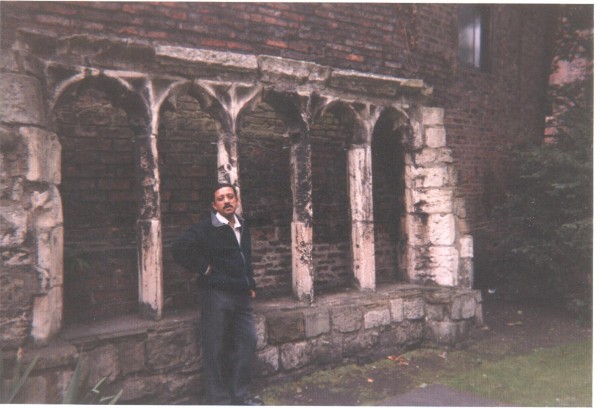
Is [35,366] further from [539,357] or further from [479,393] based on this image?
[539,357]

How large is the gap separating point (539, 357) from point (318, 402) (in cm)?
253

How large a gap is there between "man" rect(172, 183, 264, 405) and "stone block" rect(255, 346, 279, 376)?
0.42 m

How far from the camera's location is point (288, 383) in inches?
181

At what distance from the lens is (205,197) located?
5258 millimetres

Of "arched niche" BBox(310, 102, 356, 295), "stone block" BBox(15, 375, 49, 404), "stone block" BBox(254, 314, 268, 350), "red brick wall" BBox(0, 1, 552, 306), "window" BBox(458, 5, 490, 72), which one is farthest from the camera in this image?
"window" BBox(458, 5, 490, 72)

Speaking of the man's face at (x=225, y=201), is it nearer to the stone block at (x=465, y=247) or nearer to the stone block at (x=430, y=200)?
the stone block at (x=430, y=200)

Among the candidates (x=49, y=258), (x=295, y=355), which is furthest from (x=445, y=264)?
(x=49, y=258)

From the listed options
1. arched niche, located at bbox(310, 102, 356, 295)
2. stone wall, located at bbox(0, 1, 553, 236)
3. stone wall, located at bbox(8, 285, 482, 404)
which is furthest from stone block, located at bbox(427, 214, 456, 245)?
stone wall, located at bbox(0, 1, 553, 236)

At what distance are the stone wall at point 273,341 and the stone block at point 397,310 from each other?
0.03 feet

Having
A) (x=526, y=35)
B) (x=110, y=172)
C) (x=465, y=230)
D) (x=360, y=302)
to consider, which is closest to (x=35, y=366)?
(x=110, y=172)

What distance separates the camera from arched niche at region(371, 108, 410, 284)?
5.82 meters

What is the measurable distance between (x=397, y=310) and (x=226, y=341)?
6.87 ft

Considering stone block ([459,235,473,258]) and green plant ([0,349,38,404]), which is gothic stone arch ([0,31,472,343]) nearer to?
stone block ([459,235,473,258])

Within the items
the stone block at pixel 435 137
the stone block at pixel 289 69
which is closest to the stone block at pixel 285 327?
the stone block at pixel 289 69
